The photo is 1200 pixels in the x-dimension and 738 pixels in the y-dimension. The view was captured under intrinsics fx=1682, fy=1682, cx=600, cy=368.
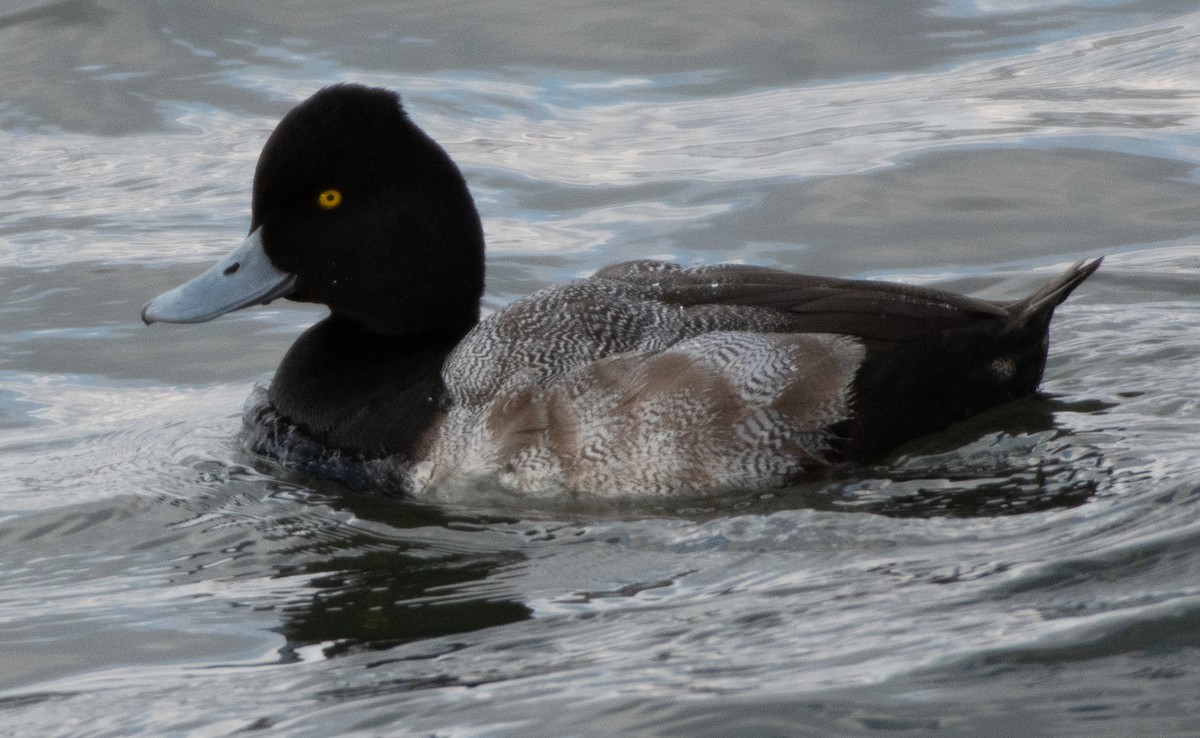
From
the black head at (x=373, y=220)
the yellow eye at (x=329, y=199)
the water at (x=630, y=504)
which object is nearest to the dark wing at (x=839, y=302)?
the water at (x=630, y=504)

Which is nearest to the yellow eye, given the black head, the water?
the black head

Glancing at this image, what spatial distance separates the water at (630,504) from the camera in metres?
3.88

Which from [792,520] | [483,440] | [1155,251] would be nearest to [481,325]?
[483,440]

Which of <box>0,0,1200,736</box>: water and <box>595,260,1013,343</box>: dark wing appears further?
<box>595,260,1013,343</box>: dark wing

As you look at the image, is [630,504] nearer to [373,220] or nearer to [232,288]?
[373,220]

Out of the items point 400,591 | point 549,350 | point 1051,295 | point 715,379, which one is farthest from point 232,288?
point 1051,295

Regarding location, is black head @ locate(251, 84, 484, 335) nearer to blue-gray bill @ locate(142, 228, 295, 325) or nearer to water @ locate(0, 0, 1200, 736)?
blue-gray bill @ locate(142, 228, 295, 325)

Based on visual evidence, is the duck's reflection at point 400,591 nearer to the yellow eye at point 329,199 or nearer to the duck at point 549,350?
the duck at point 549,350

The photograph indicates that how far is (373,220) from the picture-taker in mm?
5758

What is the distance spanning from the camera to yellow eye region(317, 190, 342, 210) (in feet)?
18.7

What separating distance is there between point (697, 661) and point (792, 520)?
105cm

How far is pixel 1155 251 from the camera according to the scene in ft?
24.5

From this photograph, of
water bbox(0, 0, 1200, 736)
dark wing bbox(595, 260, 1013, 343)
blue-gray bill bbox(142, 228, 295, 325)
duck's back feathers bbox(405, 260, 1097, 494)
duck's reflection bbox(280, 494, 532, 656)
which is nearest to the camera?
water bbox(0, 0, 1200, 736)

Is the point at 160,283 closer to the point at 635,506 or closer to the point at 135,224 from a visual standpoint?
the point at 135,224
